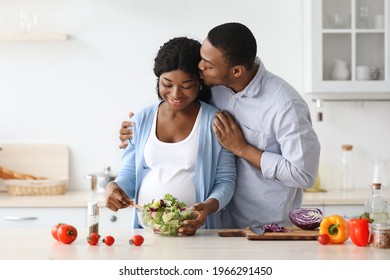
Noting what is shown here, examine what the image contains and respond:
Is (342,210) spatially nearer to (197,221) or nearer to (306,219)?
(306,219)

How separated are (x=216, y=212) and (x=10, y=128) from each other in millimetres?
2212

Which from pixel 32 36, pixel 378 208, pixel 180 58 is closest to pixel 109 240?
pixel 180 58

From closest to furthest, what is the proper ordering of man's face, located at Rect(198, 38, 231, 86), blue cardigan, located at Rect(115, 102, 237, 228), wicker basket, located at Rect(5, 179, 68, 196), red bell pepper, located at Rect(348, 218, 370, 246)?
red bell pepper, located at Rect(348, 218, 370, 246) < man's face, located at Rect(198, 38, 231, 86) < blue cardigan, located at Rect(115, 102, 237, 228) < wicker basket, located at Rect(5, 179, 68, 196)

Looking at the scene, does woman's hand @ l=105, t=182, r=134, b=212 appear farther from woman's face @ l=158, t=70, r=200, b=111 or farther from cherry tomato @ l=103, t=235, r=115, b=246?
woman's face @ l=158, t=70, r=200, b=111

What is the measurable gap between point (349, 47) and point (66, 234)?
2.50 metres

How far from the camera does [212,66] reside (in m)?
2.86

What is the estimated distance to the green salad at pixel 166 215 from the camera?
275 cm

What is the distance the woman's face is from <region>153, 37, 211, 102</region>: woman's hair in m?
0.02

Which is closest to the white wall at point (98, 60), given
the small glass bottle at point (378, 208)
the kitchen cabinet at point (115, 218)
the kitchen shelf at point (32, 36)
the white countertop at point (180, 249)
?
the kitchen shelf at point (32, 36)

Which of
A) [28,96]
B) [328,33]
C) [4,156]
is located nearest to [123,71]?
[28,96]

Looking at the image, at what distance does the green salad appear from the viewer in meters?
2.75

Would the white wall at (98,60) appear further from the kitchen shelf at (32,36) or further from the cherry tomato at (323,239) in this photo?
the cherry tomato at (323,239)

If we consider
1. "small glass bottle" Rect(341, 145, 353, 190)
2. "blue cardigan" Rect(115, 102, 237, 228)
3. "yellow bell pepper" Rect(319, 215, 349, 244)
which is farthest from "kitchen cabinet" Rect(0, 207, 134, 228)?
"yellow bell pepper" Rect(319, 215, 349, 244)
